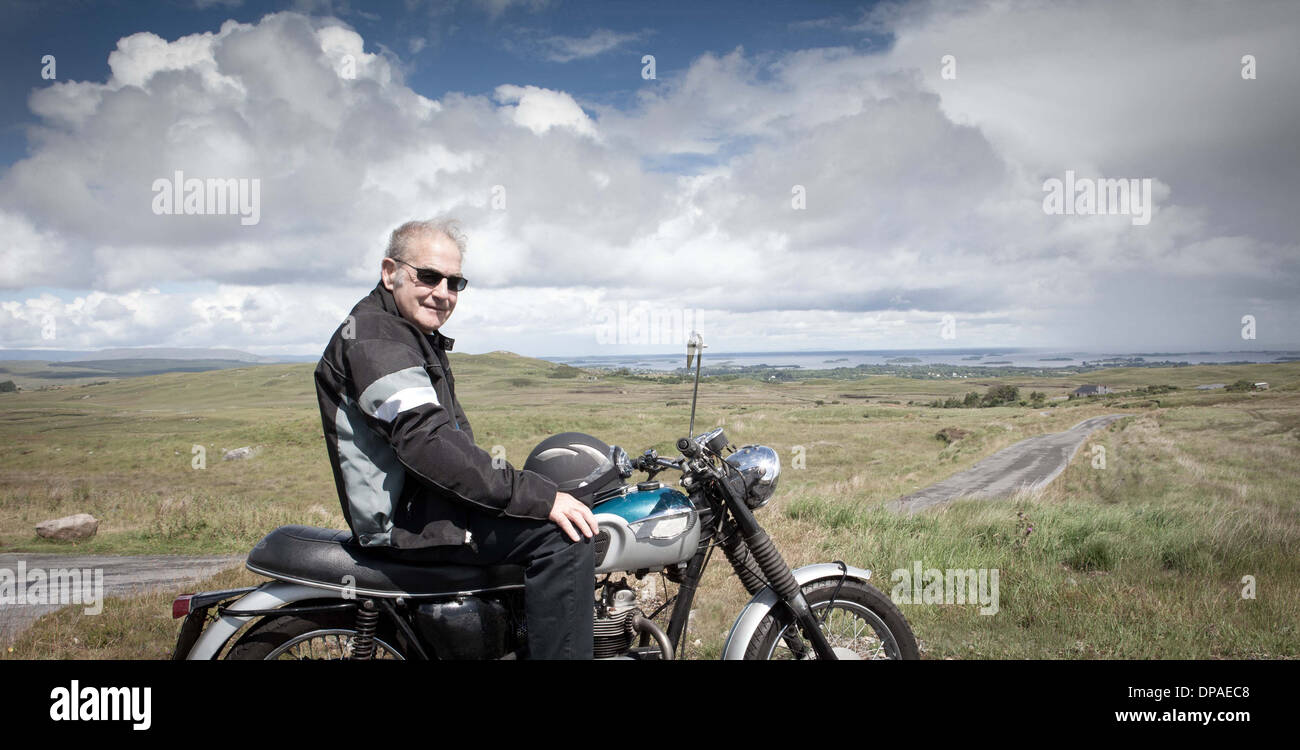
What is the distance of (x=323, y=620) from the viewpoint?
2885mm

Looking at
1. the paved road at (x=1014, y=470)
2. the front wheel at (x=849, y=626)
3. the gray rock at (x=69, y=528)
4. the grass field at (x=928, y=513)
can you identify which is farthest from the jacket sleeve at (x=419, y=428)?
the paved road at (x=1014, y=470)

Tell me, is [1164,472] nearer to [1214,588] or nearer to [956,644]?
[1214,588]

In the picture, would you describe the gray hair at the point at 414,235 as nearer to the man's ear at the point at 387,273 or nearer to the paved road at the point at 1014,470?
the man's ear at the point at 387,273

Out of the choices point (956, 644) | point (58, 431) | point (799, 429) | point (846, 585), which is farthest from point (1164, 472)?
point (58, 431)

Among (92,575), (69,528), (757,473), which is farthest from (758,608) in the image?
(69,528)

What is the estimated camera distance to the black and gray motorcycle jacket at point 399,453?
2537mm

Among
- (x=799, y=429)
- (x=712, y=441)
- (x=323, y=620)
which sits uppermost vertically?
(x=712, y=441)

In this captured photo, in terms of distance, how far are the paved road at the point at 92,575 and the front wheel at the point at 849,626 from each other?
6126 mm

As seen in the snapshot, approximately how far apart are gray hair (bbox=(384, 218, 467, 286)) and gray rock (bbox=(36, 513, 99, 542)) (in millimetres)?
13198

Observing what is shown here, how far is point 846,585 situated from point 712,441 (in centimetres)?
106

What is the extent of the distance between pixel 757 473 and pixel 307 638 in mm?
2223

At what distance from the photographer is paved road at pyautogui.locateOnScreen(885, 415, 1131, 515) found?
105ft

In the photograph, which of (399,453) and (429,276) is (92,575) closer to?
(429,276)

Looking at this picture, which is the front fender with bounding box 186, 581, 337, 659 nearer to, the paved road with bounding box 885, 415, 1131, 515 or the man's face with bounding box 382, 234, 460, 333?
the man's face with bounding box 382, 234, 460, 333
